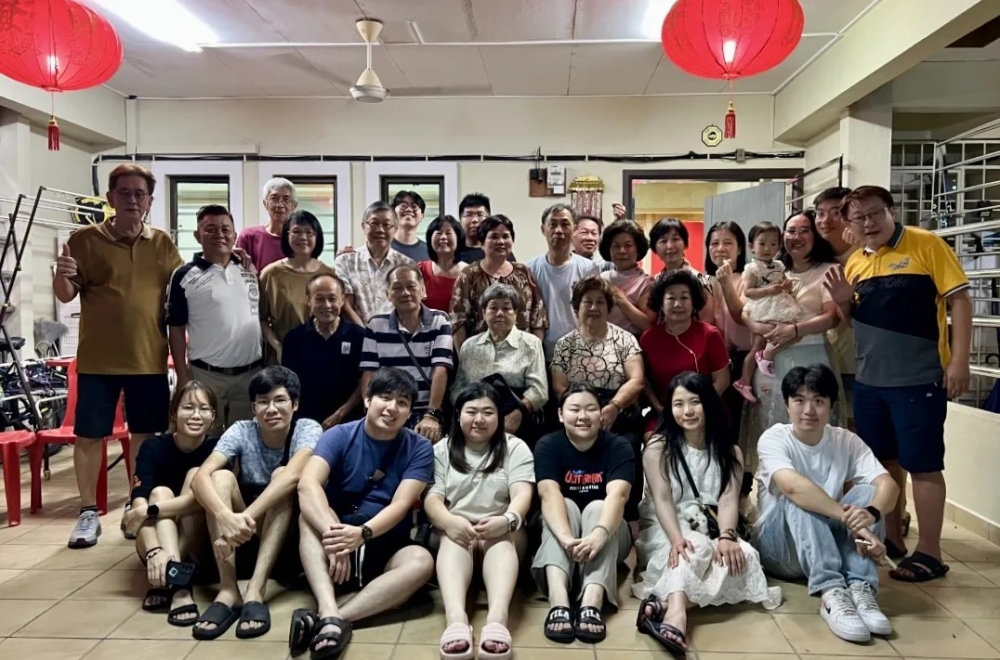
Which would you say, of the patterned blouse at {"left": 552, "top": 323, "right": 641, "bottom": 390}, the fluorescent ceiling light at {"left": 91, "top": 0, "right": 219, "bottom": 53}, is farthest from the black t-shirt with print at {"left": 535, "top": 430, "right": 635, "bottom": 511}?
the fluorescent ceiling light at {"left": 91, "top": 0, "right": 219, "bottom": 53}

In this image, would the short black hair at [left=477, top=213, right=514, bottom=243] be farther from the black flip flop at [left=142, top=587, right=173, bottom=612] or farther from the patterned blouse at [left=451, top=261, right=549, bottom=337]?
the black flip flop at [left=142, top=587, right=173, bottom=612]

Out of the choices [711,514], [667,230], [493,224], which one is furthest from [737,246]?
[711,514]

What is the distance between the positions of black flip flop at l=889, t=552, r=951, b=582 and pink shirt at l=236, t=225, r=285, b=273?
3129 millimetres

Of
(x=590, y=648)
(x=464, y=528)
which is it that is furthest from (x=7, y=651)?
(x=590, y=648)

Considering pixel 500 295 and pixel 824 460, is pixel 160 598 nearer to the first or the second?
pixel 500 295

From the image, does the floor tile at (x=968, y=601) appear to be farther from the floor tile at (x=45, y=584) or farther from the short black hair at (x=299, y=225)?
the floor tile at (x=45, y=584)

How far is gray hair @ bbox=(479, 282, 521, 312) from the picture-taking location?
2.85m

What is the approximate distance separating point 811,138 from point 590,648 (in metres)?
5.12

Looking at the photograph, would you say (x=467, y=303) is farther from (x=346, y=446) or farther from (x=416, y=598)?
(x=416, y=598)

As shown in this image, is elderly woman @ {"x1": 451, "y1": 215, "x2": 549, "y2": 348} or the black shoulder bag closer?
the black shoulder bag

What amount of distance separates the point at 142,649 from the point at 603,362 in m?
1.89

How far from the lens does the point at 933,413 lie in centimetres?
263

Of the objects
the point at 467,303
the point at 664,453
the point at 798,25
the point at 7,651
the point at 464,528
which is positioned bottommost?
the point at 7,651

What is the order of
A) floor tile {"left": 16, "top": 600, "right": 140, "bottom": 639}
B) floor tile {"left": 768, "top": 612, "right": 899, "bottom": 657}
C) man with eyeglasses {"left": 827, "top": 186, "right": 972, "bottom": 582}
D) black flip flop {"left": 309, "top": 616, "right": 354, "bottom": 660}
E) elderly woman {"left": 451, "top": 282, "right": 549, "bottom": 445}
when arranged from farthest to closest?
elderly woman {"left": 451, "top": 282, "right": 549, "bottom": 445}, man with eyeglasses {"left": 827, "top": 186, "right": 972, "bottom": 582}, floor tile {"left": 16, "top": 600, "right": 140, "bottom": 639}, floor tile {"left": 768, "top": 612, "right": 899, "bottom": 657}, black flip flop {"left": 309, "top": 616, "right": 354, "bottom": 660}
